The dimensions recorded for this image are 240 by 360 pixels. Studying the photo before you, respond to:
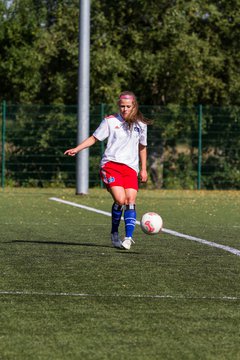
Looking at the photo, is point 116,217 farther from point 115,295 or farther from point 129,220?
point 115,295

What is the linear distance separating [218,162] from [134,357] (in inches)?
1011

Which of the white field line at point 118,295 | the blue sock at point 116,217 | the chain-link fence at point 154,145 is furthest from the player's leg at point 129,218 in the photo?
the chain-link fence at point 154,145

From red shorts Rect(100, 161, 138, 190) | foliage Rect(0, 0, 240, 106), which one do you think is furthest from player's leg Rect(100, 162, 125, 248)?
foliage Rect(0, 0, 240, 106)

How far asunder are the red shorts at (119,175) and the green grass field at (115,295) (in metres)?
0.76

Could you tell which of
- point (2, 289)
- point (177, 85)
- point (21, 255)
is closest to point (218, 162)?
point (177, 85)

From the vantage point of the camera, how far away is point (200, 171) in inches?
1216

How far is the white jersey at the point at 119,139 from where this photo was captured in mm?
12227

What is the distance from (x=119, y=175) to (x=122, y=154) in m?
0.25

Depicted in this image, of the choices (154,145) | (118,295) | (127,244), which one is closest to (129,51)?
(154,145)

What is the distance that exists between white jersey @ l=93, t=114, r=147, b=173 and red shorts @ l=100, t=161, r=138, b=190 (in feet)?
0.20

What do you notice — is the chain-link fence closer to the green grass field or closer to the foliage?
the foliage

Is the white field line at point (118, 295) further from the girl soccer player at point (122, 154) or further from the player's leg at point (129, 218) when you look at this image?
the girl soccer player at point (122, 154)

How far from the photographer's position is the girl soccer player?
39.8 ft

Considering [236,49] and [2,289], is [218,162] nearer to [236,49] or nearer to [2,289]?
[236,49]
